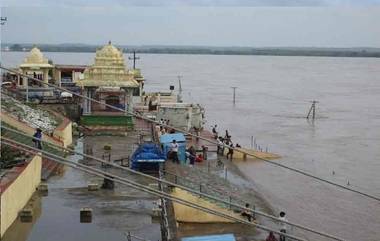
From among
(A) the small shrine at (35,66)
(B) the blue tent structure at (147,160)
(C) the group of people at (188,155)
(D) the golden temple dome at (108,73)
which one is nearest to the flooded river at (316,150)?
(C) the group of people at (188,155)

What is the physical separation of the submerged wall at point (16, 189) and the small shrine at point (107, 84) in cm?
1164

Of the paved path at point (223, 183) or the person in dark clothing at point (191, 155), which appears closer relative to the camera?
the paved path at point (223, 183)

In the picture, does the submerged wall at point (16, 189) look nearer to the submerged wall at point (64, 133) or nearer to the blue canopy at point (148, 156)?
the blue canopy at point (148, 156)

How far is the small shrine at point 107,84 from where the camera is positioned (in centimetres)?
2672

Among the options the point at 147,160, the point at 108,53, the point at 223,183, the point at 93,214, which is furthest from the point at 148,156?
the point at 108,53

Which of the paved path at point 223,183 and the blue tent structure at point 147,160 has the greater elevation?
the blue tent structure at point 147,160

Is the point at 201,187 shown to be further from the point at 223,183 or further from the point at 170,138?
the point at 170,138

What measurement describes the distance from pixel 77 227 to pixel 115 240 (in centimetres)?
102

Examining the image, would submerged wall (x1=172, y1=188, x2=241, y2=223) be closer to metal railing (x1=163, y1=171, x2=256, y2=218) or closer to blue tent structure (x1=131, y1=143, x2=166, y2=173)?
metal railing (x1=163, y1=171, x2=256, y2=218)

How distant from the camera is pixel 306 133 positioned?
39.4 metres

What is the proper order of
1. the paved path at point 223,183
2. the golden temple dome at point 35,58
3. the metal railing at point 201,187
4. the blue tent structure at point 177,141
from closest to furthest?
the metal railing at point 201,187, the paved path at point 223,183, the blue tent structure at point 177,141, the golden temple dome at point 35,58

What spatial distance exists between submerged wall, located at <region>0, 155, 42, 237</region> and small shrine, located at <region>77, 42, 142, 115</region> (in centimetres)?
1164

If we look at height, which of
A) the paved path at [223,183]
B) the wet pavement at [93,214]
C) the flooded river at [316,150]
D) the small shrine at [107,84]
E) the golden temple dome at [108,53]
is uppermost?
the golden temple dome at [108,53]

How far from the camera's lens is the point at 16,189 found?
40.7ft
